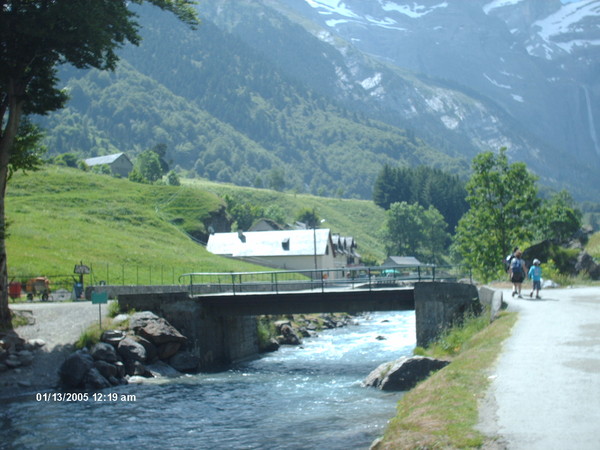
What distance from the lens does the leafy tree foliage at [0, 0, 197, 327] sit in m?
27.5

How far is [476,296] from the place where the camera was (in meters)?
35.7

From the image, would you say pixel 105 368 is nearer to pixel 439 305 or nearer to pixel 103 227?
pixel 439 305

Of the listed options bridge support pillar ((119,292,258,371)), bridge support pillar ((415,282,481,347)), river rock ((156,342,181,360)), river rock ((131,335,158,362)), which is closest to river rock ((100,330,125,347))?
river rock ((131,335,158,362))

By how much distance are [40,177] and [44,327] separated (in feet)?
245

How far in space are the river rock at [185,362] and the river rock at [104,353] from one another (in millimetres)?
4832

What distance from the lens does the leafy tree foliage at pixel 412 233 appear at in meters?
167

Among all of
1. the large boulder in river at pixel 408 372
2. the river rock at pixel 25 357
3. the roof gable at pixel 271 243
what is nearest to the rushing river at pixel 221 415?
the large boulder in river at pixel 408 372

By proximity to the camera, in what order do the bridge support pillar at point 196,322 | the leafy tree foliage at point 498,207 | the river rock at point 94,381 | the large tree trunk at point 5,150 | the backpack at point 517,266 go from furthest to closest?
the leafy tree foliage at point 498,207 → the bridge support pillar at point 196,322 → the backpack at point 517,266 → the large tree trunk at point 5,150 → the river rock at point 94,381

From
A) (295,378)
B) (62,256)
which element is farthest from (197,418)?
(62,256)

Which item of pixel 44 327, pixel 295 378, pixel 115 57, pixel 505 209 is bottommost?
pixel 295 378

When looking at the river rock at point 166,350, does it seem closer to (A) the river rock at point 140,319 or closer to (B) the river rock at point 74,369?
(A) the river rock at point 140,319

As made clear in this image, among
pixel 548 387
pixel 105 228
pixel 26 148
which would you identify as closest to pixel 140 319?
pixel 26 148

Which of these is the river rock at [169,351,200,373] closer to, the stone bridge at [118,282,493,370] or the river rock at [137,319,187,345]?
the river rock at [137,319,187,345]

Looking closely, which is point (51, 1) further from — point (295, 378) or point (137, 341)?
point (295, 378)
